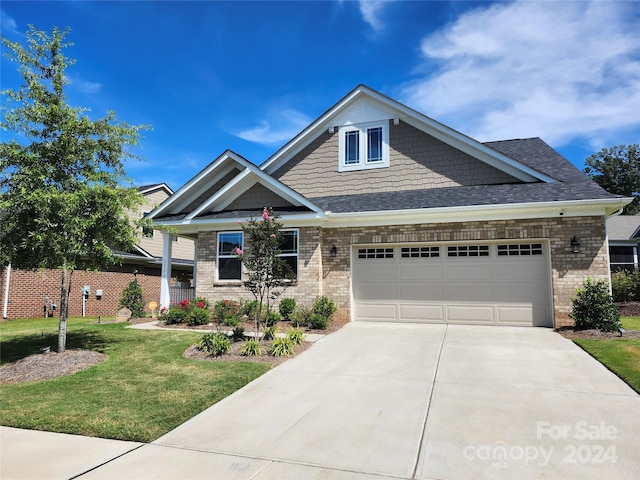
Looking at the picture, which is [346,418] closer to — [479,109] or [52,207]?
[52,207]

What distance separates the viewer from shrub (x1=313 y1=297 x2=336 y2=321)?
12117mm

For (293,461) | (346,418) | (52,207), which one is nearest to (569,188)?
(346,418)

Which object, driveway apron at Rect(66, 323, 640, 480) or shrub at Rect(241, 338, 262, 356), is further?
shrub at Rect(241, 338, 262, 356)

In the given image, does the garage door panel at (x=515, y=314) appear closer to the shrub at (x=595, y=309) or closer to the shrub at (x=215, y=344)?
the shrub at (x=595, y=309)

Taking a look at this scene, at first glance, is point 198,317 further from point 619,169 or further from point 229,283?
point 619,169

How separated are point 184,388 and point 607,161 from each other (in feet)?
192

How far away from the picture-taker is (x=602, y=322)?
32.3 ft

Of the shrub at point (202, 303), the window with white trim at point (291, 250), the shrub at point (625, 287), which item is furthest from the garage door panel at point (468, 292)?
the shrub at point (625, 287)

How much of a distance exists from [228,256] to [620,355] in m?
10.8

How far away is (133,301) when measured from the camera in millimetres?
14914

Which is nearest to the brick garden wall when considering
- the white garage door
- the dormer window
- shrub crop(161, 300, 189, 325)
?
shrub crop(161, 300, 189, 325)

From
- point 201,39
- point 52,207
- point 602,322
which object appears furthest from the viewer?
point 201,39

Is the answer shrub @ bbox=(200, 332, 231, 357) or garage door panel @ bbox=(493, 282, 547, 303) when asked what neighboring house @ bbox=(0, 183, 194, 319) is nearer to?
shrub @ bbox=(200, 332, 231, 357)

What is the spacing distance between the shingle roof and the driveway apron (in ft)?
15.7
